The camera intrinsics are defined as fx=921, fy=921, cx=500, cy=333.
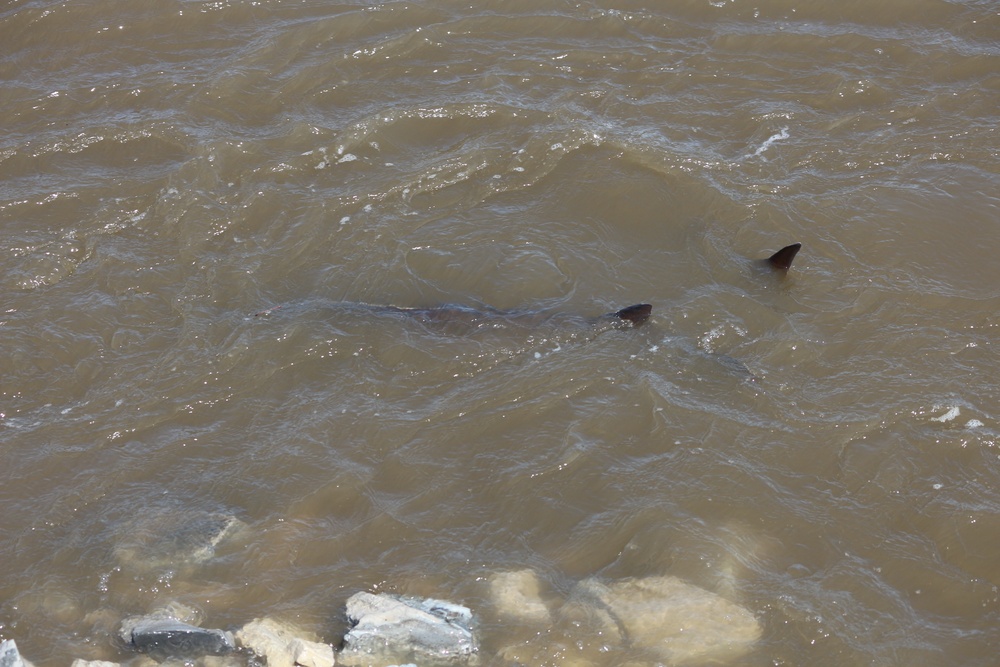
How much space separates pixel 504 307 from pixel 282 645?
3.29 metres

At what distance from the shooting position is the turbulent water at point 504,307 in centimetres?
567

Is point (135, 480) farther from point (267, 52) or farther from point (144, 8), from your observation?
point (144, 8)

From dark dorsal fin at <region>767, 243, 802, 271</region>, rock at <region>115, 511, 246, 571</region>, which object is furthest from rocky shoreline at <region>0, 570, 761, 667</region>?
dark dorsal fin at <region>767, 243, 802, 271</region>

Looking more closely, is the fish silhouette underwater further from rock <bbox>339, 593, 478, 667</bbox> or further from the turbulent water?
rock <bbox>339, 593, 478, 667</bbox>

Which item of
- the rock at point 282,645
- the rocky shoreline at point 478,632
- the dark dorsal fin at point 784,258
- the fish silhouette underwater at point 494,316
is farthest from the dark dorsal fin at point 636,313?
the rock at point 282,645

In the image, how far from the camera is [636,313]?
708cm

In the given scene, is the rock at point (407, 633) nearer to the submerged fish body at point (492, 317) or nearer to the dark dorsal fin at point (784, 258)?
the submerged fish body at point (492, 317)

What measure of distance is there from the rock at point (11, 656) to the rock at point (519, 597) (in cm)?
256

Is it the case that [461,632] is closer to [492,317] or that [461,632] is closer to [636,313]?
[492,317]

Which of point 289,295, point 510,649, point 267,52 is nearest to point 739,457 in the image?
point 510,649

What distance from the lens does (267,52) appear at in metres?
9.86

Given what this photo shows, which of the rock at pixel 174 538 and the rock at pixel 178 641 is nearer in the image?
the rock at pixel 178 641

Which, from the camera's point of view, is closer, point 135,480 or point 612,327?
point 135,480

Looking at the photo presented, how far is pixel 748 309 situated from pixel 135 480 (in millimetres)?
4724
